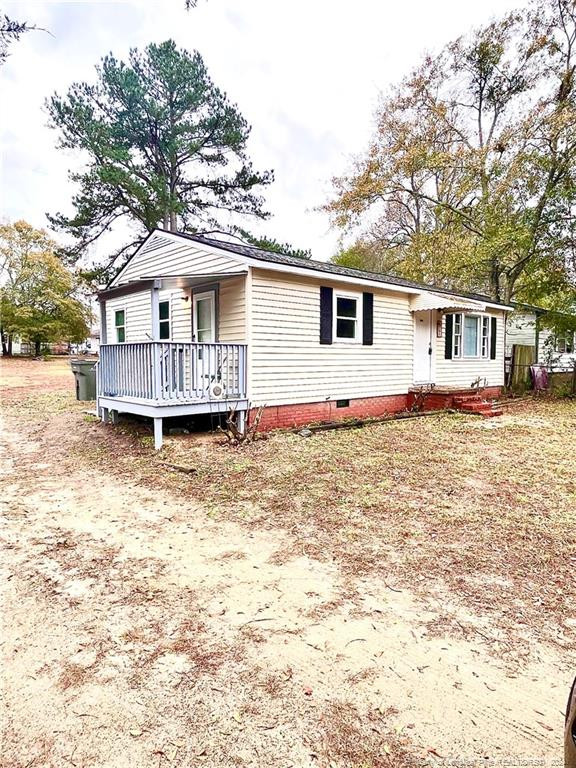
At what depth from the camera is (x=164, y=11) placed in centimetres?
416

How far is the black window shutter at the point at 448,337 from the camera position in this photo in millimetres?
12398

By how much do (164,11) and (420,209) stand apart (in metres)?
21.0

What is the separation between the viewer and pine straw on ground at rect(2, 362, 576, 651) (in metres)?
3.04

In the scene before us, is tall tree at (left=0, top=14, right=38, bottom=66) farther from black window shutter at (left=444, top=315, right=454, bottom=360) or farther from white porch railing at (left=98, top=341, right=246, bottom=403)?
black window shutter at (left=444, top=315, right=454, bottom=360)

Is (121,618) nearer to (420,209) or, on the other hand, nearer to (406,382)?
(406,382)

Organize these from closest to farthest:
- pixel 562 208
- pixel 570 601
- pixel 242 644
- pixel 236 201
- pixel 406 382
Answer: pixel 242 644 → pixel 570 601 → pixel 406 382 → pixel 562 208 → pixel 236 201

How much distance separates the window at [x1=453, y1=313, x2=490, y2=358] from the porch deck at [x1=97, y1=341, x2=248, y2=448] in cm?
753

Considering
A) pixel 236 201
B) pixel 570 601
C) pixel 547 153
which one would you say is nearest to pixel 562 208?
pixel 547 153

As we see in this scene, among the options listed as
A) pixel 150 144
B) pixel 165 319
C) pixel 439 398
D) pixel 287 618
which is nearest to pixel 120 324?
pixel 165 319

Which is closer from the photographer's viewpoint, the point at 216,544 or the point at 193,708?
the point at 193,708

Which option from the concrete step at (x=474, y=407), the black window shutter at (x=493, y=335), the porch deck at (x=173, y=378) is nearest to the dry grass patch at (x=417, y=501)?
the porch deck at (x=173, y=378)

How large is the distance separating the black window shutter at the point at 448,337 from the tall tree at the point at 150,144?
1173cm

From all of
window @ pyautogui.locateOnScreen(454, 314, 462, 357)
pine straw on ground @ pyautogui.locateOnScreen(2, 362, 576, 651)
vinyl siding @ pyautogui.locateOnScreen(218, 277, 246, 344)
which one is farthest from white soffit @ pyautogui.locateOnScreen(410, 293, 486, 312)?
vinyl siding @ pyautogui.locateOnScreen(218, 277, 246, 344)

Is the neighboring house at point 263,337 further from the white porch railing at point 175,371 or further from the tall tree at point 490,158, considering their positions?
the tall tree at point 490,158
